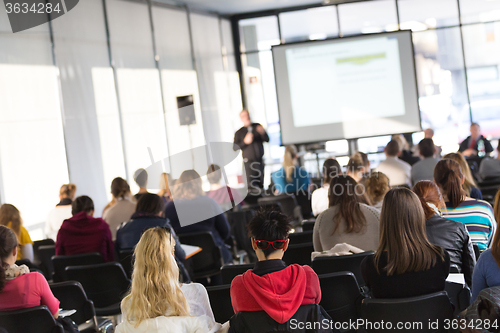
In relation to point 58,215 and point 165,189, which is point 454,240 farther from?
point 165,189

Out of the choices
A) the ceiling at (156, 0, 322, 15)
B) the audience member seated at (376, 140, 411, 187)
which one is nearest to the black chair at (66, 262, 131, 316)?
the audience member seated at (376, 140, 411, 187)

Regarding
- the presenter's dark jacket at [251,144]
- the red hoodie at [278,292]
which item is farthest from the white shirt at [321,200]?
the presenter's dark jacket at [251,144]

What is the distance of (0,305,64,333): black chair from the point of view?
253 centimetres

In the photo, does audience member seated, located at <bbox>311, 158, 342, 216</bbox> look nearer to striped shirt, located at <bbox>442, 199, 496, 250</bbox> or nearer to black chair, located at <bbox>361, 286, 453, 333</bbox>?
striped shirt, located at <bbox>442, 199, 496, 250</bbox>

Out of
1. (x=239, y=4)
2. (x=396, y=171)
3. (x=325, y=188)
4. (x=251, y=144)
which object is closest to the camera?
(x=325, y=188)

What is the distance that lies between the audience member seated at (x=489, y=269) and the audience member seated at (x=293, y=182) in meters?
4.65

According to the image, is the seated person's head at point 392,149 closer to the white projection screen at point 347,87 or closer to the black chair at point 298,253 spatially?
the white projection screen at point 347,87

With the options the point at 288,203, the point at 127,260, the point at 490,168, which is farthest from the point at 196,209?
the point at 490,168

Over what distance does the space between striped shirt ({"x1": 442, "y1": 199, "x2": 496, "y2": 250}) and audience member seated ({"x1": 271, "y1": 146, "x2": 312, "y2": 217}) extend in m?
3.48

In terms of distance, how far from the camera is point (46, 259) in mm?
4812

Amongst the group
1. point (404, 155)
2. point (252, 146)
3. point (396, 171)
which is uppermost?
point (252, 146)

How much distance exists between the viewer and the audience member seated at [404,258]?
2.38 metres

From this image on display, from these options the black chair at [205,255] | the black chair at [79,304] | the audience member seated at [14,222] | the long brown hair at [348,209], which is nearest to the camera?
the black chair at [79,304]

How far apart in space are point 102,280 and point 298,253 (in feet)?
4.73
